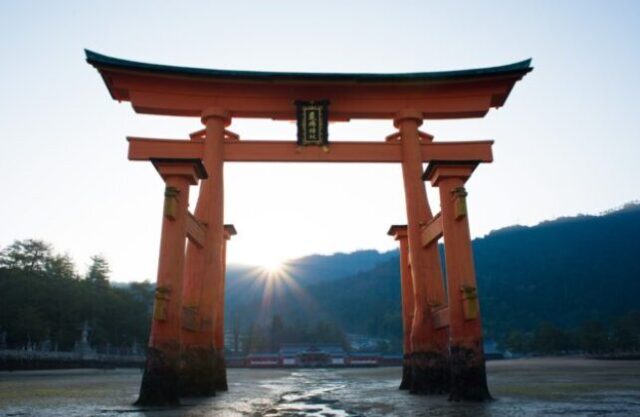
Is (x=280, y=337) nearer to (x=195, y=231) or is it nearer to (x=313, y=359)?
(x=313, y=359)

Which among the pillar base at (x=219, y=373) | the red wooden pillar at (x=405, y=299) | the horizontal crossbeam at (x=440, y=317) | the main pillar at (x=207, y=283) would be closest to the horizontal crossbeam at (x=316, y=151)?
the main pillar at (x=207, y=283)

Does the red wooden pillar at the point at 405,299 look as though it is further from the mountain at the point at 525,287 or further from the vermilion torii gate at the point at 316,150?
the mountain at the point at 525,287

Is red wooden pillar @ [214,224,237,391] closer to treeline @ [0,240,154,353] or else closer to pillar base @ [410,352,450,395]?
pillar base @ [410,352,450,395]

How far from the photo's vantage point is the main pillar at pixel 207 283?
10039mm

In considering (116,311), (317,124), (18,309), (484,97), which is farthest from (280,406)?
(116,311)

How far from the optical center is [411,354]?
35.5 feet

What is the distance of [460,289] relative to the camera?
877 centimetres

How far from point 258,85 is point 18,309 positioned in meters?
30.3

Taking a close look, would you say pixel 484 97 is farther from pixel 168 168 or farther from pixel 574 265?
pixel 574 265

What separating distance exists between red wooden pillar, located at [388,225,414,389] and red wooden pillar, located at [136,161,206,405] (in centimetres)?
559

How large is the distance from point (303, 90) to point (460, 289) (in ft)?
20.3

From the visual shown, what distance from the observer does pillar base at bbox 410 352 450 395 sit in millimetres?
10148

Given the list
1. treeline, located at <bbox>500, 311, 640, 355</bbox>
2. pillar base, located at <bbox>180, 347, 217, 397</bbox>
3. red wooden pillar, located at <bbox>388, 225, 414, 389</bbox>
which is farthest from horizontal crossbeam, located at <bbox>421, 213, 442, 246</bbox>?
treeline, located at <bbox>500, 311, 640, 355</bbox>

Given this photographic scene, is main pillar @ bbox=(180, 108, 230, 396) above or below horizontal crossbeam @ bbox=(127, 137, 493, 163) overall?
below
